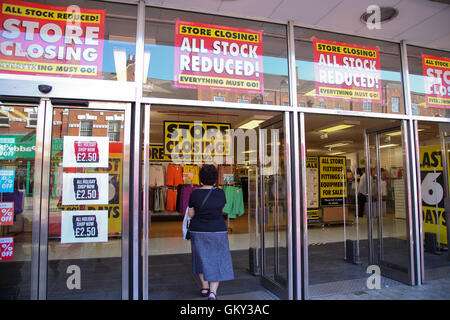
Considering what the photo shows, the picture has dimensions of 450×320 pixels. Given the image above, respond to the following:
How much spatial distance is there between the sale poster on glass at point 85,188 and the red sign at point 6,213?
54 centimetres

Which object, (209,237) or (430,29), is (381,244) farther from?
(430,29)

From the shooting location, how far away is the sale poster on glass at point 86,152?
129 inches

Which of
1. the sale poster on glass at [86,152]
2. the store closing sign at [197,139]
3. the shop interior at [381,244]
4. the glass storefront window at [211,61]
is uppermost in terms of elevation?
the glass storefront window at [211,61]

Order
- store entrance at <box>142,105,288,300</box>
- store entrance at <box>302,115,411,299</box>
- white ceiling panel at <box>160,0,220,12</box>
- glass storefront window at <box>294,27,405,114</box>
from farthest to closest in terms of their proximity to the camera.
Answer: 1. store entrance at <box>302,115,411,299</box>
2. glass storefront window at <box>294,27,405,114</box>
3. store entrance at <box>142,105,288,300</box>
4. white ceiling panel at <box>160,0,220,12</box>

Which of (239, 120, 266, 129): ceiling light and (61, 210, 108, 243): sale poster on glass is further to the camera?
(239, 120, 266, 129): ceiling light

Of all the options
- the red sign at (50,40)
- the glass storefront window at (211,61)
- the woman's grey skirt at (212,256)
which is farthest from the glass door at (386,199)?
the red sign at (50,40)

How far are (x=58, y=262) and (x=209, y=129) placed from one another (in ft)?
11.6

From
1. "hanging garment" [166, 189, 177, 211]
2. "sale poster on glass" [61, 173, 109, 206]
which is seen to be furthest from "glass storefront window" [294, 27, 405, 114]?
"hanging garment" [166, 189, 177, 211]

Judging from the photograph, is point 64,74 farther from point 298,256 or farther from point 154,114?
point 154,114

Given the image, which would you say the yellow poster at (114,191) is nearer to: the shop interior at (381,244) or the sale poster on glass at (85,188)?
the sale poster on glass at (85,188)

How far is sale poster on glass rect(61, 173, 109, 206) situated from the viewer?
3.24 m

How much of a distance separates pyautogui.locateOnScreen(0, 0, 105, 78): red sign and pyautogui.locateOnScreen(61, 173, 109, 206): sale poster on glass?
3.73 feet

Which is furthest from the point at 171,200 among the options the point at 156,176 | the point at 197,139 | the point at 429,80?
the point at 429,80

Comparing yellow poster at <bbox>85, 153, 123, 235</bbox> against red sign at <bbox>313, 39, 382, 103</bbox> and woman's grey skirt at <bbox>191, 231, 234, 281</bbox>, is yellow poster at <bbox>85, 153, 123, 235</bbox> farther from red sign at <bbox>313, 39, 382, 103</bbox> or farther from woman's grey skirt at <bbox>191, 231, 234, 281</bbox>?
red sign at <bbox>313, 39, 382, 103</bbox>
